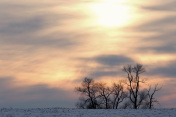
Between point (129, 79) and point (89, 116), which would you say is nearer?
point (89, 116)

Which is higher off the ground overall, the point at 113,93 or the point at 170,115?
the point at 113,93

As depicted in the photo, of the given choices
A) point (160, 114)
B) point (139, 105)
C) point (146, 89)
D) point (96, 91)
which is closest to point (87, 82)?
point (96, 91)

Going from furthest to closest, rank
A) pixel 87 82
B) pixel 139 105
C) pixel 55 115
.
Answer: pixel 87 82, pixel 139 105, pixel 55 115

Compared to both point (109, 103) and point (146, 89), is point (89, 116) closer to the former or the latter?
point (146, 89)

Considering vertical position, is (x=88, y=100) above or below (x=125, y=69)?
below

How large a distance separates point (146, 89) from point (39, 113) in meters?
44.6

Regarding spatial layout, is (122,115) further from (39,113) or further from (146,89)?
(146,89)

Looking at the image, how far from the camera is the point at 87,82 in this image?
9300cm

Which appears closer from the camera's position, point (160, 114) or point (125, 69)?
point (160, 114)

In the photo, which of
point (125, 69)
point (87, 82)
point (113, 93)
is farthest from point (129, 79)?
point (87, 82)

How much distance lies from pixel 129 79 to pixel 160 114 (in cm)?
4219

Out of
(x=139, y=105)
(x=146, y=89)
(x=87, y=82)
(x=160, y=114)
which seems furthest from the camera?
(x=87, y=82)

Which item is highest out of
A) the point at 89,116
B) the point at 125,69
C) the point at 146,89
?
the point at 125,69

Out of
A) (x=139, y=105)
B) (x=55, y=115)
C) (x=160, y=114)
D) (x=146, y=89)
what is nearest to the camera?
(x=55, y=115)
